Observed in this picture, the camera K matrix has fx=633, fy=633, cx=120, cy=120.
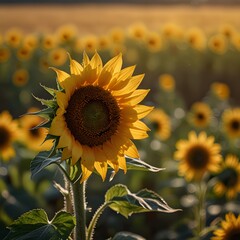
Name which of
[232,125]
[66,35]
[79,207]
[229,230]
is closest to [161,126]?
[232,125]

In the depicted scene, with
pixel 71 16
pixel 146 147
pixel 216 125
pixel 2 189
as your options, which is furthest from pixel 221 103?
pixel 71 16

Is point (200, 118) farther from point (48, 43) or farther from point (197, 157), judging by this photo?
point (48, 43)

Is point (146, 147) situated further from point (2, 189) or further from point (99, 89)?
point (99, 89)

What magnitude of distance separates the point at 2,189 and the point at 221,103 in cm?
325

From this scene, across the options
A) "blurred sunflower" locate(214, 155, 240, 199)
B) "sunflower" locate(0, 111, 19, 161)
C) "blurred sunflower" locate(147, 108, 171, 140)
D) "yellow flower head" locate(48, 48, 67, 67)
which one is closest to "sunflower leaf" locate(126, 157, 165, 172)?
"blurred sunflower" locate(214, 155, 240, 199)

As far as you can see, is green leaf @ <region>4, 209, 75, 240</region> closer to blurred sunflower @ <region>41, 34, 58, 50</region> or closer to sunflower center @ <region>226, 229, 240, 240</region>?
sunflower center @ <region>226, 229, 240, 240</region>

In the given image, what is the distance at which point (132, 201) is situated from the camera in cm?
195

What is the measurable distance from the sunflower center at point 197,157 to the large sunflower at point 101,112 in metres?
1.89

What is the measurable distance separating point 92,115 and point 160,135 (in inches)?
133

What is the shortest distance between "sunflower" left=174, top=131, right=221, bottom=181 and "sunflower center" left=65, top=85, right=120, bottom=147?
185 cm

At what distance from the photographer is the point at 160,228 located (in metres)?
4.49

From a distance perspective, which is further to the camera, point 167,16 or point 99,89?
point 167,16

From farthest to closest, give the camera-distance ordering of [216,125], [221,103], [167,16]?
[167,16]
[221,103]
[216,125]

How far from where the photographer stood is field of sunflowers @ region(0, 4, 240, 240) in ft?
11.8
